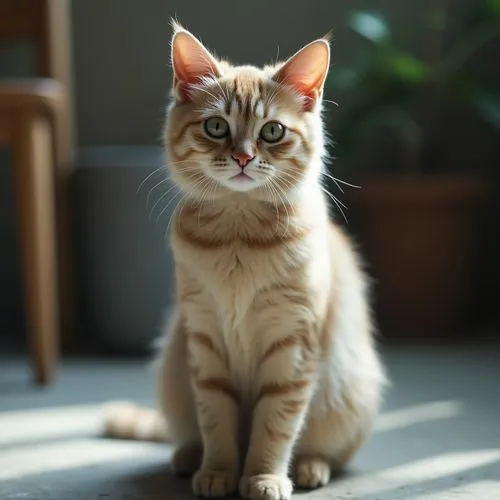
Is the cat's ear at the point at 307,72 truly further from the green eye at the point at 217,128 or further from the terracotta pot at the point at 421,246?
the terracotta pot at the point at 421,246

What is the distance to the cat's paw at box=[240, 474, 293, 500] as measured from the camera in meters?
1.21

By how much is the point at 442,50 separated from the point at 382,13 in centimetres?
23

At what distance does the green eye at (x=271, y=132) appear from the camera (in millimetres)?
1205

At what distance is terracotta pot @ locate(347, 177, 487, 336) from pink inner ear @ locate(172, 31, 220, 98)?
1.13 meters

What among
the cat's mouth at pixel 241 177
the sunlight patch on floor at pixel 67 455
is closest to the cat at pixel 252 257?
the cat's mouth at pixel 241 177

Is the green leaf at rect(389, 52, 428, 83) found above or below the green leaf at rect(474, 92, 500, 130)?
above

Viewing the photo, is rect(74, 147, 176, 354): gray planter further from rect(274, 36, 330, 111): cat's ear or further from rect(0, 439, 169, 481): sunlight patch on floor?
rect(274, 36, 330, 111): cat's ear

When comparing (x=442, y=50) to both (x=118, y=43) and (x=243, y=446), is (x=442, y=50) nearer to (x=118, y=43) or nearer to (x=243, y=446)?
(x=118, y=43)

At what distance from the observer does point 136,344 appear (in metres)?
2.20

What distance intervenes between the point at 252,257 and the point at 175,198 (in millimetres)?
519

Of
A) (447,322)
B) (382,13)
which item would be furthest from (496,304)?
(382,13)

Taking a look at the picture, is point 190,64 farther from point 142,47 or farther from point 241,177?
point 142,47

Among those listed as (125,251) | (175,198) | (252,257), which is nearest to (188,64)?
(252,257)

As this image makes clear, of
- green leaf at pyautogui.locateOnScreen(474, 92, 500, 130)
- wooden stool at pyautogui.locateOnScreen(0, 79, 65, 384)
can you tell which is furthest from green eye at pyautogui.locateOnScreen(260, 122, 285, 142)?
green leaf at pyautogui.locateOnScreen(474, 92, 500, 130)
